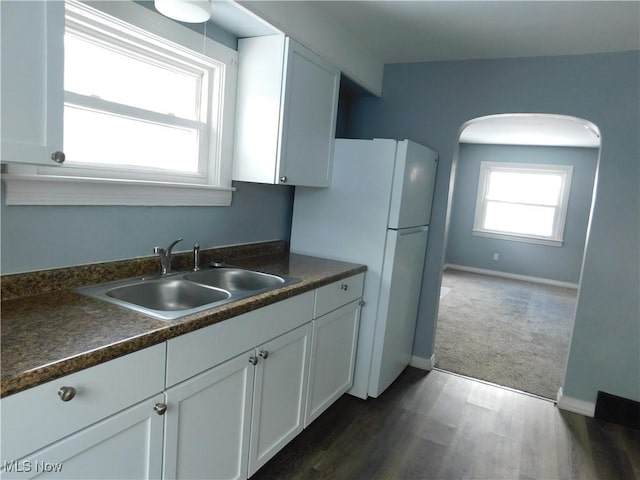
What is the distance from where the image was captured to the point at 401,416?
252 cm

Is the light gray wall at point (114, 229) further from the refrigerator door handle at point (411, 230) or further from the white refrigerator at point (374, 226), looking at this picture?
the refrigerator door handle at point (411, 230)

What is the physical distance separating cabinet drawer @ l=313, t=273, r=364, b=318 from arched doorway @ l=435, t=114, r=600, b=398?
220 cm

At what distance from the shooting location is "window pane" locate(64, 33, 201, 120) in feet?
5.15

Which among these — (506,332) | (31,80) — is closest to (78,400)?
(31,80)

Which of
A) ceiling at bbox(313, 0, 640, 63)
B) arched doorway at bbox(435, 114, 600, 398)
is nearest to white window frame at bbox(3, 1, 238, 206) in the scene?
ceiling at bbox(313, 0, 640, 63)

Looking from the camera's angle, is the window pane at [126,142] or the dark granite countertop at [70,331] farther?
the window pane at [126,142]

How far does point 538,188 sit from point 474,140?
133 cm

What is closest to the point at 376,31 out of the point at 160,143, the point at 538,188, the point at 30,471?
the point at 160,143

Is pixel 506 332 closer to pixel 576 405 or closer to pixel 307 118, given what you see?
pixel 576 405

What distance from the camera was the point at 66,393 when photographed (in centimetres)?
96

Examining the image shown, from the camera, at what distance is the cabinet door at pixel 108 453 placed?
3.10ft

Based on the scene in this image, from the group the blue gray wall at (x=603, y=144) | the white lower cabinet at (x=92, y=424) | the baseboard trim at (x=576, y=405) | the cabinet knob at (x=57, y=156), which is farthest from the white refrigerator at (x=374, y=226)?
the cabinet knob at (x=57, y=156)

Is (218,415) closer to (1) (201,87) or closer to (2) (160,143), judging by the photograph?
(2) (160,143)

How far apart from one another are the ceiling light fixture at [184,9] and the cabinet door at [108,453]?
1.29m
